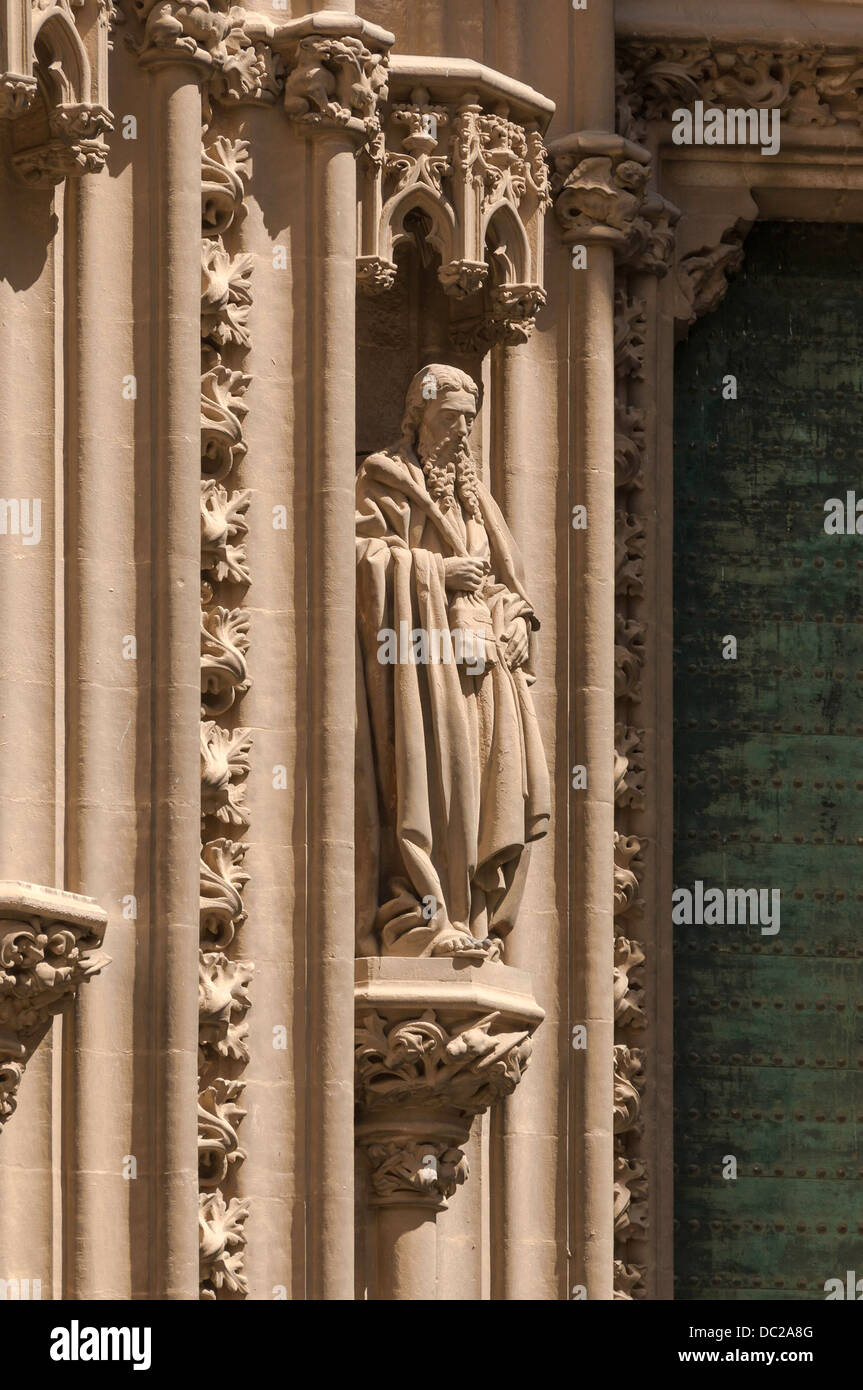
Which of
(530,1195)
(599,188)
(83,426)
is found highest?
(599,188)

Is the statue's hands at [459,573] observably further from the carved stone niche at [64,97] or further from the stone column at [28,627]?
the carved stone niche at [64,97]

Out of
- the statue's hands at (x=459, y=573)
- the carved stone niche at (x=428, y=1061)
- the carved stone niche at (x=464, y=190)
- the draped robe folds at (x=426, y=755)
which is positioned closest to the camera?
the carved stone niche at (x=428, y=1061)

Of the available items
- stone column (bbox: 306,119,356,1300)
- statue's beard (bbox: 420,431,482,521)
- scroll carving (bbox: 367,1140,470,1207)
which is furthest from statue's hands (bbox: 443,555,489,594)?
scroll carving (bbox: 367,1140,470,1207)

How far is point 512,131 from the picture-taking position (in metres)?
20.7

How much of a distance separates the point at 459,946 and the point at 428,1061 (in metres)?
0.47

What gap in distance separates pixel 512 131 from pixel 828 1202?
4.91 metres

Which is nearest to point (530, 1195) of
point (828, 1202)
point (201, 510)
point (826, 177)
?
point (828, 1202)

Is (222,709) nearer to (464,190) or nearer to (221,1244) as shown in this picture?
(221,1244)

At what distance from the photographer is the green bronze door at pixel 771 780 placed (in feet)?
71.6

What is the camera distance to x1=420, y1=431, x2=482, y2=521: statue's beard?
66.6 ft

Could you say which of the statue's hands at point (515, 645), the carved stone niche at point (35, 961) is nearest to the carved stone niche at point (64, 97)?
the carved stone niche at point (35, 961)

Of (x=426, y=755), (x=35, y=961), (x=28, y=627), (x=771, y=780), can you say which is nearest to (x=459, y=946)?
(x=426, y=755)

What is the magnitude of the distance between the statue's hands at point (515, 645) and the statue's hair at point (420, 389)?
33.3 inches

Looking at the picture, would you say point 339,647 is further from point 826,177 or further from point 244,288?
point 826,177
